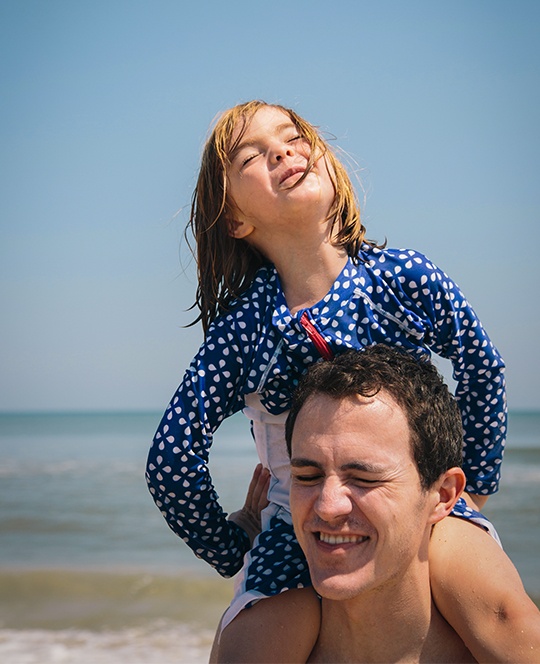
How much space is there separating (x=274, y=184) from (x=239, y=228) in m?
0.25

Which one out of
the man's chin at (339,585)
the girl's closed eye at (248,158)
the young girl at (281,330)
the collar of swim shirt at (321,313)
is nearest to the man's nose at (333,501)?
the man's chin at (339,585)

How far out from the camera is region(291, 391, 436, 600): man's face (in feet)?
8.27

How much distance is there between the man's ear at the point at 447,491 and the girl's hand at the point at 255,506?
79 centimetres

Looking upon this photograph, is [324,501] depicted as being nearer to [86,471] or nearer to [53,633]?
[53,633]

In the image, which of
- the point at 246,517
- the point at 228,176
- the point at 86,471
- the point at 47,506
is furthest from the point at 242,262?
the point at 86,471

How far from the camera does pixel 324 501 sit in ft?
8.21

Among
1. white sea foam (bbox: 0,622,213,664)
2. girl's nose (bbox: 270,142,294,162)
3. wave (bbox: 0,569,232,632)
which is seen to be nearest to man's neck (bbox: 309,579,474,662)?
girl's nose (bbox: 270,142,294,162)

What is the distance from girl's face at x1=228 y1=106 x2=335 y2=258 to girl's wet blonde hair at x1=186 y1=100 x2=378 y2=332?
0.03 metres

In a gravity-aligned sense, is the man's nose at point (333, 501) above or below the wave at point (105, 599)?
above

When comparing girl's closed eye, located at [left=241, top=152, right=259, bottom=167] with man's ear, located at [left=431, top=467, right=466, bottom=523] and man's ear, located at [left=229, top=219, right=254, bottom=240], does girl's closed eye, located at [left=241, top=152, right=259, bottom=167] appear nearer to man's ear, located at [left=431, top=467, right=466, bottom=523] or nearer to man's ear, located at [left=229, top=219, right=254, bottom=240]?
man's ear, located at [left=229, top=219, right=254, bottom=240]

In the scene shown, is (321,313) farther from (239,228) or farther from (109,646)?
(109,646)

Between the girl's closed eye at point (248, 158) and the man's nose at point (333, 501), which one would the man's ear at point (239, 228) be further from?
the man's nose at point (333, 501)

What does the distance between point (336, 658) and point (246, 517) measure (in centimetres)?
79

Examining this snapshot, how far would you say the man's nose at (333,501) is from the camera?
2.49 meters
